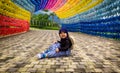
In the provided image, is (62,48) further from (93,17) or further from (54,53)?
(93,17)

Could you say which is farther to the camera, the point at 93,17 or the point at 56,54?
the point at 93,17

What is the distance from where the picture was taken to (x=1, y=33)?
1203 cm

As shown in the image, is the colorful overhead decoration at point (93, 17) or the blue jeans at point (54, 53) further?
the colorful overhead decoration at point (93, 17)

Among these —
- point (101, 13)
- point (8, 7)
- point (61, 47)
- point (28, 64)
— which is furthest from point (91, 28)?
point (28, 64)

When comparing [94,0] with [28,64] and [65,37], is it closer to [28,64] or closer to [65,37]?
[65,37]

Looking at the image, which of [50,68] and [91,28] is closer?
[50,68]

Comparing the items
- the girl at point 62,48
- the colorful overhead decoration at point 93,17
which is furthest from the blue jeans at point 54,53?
the colorful overhead decoration at point 93,17

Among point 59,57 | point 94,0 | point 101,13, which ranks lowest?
point 59,57

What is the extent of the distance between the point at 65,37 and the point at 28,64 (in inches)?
55.7

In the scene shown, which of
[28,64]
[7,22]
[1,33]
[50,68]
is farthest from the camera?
[7,22]

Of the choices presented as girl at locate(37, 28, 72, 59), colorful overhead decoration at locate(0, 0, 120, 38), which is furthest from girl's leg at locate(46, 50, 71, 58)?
colorful overhead decoration at locate(0, 0, 120, 38)

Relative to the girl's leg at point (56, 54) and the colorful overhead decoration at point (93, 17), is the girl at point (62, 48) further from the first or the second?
the colorful overhead decoration at point (93, 17)

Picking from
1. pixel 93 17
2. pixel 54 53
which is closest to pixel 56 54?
pixel 54 53

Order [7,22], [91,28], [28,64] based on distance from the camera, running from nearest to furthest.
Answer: [28,64] < [7,22] < [91,28]
